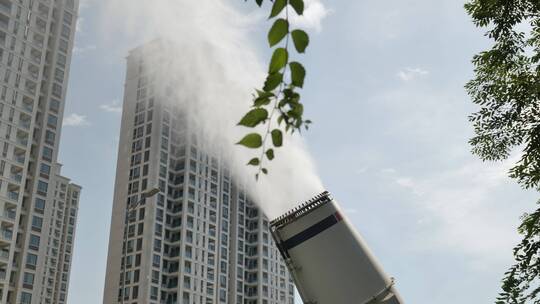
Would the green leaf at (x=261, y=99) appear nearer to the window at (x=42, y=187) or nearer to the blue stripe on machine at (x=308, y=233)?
the blue stripe on machine at (x=308, y=233)

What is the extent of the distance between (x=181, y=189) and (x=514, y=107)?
73.0m

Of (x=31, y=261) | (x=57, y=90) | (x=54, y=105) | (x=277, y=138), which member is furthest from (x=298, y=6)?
(x=57, y=90)

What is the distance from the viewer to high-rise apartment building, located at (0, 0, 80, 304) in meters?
56.1

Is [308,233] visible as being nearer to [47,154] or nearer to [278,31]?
[278,31]

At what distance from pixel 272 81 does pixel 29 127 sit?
214 ft

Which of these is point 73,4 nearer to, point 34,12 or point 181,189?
point 34,12

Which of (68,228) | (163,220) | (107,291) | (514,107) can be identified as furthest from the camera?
(68,228)

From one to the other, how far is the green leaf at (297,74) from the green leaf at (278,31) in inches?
3.9

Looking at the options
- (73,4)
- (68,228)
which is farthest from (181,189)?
(68,228)

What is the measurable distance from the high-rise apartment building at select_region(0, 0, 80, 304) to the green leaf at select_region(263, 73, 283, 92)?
58.8 m

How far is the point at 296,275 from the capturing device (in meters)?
13.5

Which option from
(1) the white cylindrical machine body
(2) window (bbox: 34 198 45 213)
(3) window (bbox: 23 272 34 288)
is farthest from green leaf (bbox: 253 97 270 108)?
(2) window (bbox: 34 198 45 213)

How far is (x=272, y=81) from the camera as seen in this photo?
1.93m

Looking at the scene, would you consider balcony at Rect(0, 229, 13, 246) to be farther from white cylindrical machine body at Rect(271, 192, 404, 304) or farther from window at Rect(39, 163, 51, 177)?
white cylindrical machine body at Rect(271, 192, 404, 304)
